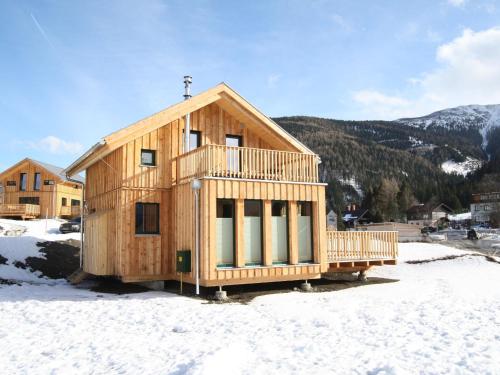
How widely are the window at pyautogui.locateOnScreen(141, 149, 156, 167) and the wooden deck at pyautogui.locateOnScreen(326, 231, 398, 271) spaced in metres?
6.90

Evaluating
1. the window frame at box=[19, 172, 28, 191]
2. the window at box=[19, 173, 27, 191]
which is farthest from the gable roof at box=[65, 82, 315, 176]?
the window at box=[19, 173, 27, 191]

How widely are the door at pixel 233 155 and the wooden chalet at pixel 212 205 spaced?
40mm

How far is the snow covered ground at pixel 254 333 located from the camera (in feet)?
24.6

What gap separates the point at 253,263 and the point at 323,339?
6.06 m

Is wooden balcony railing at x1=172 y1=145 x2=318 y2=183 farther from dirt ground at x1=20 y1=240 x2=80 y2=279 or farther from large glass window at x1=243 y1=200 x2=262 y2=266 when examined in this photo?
dirt ground at x1=20 y1=240 x2=80 y2=279

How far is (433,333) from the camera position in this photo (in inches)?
363

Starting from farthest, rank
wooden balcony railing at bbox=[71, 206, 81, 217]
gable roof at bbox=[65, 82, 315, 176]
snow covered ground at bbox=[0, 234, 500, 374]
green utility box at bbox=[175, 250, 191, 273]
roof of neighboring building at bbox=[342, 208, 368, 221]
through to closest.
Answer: roof of neighboring building at bbox=[342, 208, 368, 221]
wooden balcony railing at bbox=[71, 206, 81, 217]
gable roof at bbox=[65, 82, 315, 176]
green utility box at bbox=[175, 250, 191, 273]
snow covered ground at bbox=[0, 234, 500, 374]

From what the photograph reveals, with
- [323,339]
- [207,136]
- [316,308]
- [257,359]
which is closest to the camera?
[257,359]

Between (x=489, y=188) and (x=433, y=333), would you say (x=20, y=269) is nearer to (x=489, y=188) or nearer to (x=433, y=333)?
(x=433, y=333)

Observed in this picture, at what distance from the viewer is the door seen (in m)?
15.1

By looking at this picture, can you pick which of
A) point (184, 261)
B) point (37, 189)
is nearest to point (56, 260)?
point (184, 261)

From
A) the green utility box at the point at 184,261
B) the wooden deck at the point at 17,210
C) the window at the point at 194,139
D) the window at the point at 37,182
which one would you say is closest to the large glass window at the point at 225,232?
the green utility box at the point at 184,261

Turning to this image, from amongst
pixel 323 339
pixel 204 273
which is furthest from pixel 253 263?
pixel 323 339

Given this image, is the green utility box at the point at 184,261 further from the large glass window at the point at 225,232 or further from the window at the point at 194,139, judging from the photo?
the window at the point at 194,139
